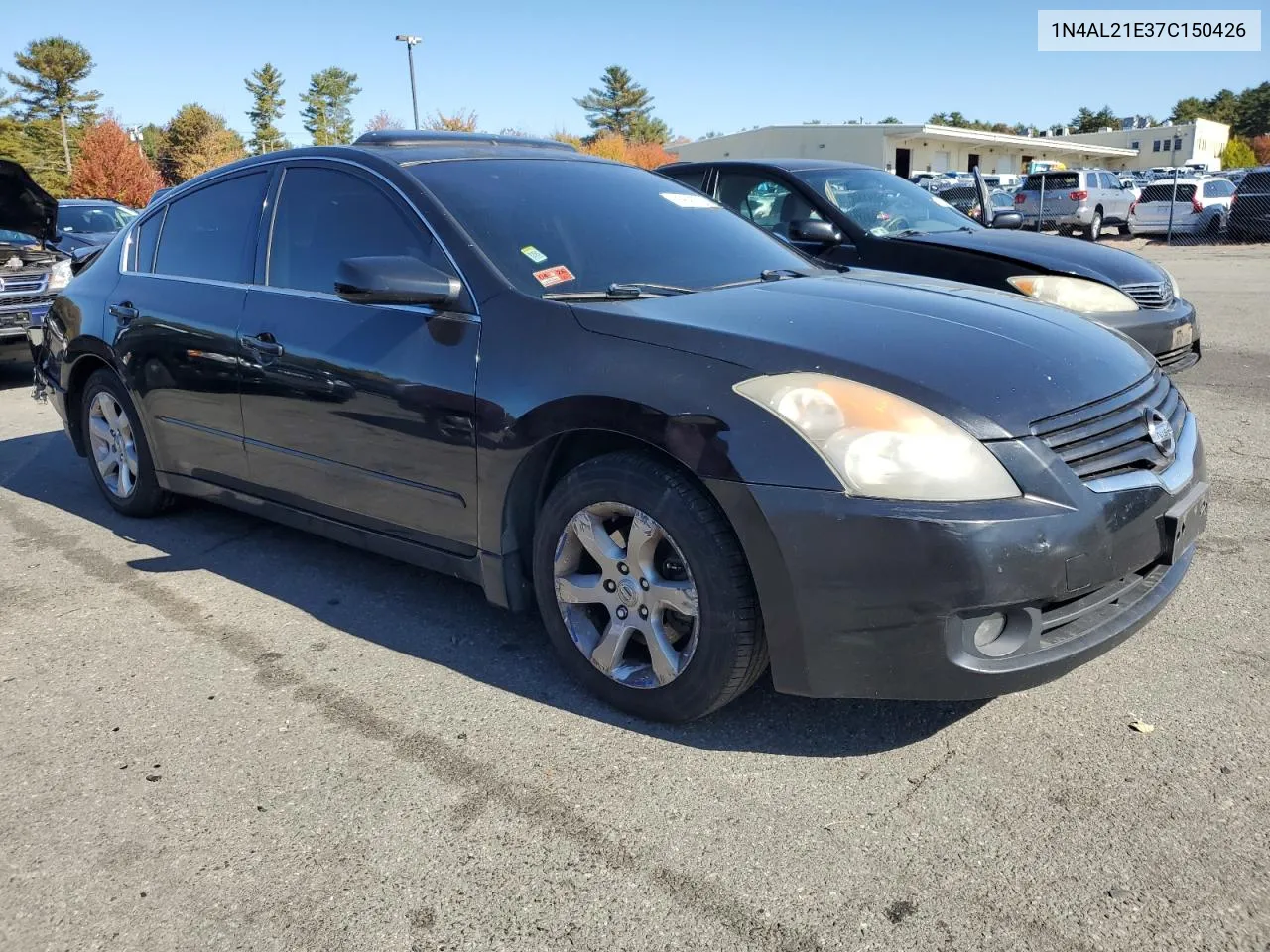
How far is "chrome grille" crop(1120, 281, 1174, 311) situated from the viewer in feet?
20.3

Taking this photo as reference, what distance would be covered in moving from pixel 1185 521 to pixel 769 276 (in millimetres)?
1588

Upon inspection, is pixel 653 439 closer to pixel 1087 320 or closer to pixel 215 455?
pixel 1087 320

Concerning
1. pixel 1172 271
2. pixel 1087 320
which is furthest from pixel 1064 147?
pixel 1087 320

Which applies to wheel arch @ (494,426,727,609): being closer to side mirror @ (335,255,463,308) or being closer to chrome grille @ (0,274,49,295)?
side mirror @ (335,255,463,308)

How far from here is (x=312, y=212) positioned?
12.6 ft

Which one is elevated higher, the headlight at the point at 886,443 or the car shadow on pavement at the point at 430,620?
the headlight at the point at 886,443

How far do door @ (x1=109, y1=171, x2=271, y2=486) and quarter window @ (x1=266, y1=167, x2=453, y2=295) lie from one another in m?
0.21

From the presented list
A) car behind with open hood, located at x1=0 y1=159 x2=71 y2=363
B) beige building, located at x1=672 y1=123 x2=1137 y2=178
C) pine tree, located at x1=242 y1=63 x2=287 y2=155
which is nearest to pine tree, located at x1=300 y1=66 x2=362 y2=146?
pine tree, located at x1=242 y1=63 x2=287 y2=155

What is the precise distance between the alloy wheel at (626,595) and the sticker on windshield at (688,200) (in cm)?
169

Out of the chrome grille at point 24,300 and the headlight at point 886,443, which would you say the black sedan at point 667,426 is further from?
the chrome grille at point 24,300

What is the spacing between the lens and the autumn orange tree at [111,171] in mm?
39562

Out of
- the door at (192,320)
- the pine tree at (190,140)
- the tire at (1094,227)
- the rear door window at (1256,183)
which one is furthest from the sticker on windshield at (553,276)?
the pine tree at (190,140)

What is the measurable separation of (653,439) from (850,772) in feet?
3.30

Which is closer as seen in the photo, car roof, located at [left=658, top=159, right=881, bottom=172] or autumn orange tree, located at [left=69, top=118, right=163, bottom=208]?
car roof, located at [left=658, top=159, right=881, bottom=172]
